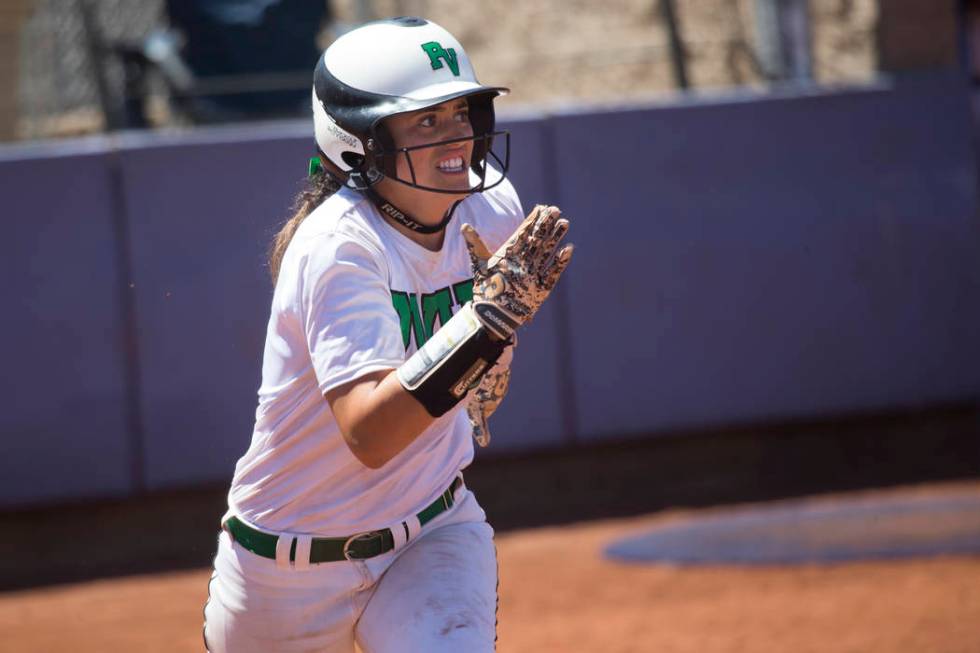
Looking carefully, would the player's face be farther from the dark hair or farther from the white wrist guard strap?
the white wrist guard strap

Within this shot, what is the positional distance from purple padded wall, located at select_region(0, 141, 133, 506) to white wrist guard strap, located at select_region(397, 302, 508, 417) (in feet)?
19.4

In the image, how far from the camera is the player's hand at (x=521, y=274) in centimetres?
273

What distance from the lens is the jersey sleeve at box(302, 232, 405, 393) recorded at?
8.94 ft

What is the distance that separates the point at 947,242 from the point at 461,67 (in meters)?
6.86

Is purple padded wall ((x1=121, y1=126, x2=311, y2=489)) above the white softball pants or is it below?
below

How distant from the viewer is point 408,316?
3.03 m

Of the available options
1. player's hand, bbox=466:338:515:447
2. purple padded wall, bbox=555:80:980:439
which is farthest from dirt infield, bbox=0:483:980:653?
player's hand, bbox=466:338:515:447

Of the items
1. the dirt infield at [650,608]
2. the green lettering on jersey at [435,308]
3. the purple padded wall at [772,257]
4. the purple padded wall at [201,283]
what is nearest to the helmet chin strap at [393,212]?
the green lettering on jersey at [435,308]

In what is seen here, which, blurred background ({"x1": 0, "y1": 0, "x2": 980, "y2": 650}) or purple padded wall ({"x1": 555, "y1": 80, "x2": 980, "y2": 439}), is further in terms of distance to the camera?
purple padded wall ({"x1": 555, "y1": 80, "x2": 980, "y2": 439})

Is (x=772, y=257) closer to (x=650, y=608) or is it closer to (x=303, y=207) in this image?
(x=650, y=608)

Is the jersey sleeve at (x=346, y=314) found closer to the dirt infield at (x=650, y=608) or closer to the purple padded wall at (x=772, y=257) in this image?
the dirt infield at (x=650, y=608)

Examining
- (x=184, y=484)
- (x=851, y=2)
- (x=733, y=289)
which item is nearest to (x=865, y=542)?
(x=733, y=289)

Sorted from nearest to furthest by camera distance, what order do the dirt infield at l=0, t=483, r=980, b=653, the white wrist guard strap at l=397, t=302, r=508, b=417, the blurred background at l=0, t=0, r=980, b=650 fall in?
the white wrist guard strap at l=397, t=302, r=508, b=417 → the dirt infield at l=0, t=483, r=980, b=653 → the blurred background at l=0, t=0, r=980, b=650

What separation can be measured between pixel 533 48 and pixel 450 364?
30.1 ft
